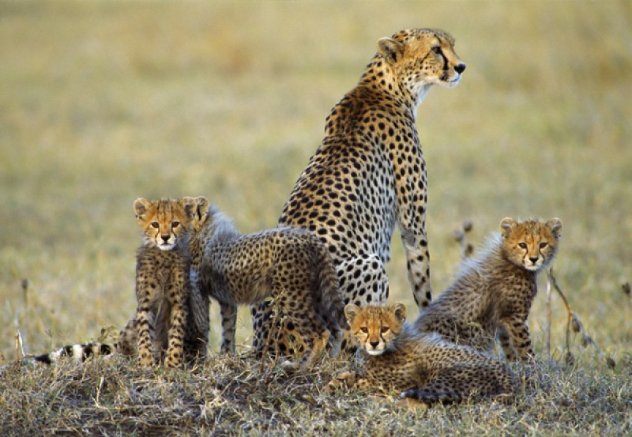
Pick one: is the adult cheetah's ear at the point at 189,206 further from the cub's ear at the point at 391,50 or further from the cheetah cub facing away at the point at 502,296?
the cub's ear at the point at 391,50

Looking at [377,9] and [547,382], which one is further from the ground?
[377,9]

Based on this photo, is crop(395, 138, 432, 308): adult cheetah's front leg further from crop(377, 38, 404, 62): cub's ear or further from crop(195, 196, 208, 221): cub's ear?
crop(195, 196, 208, 221): cub's ear

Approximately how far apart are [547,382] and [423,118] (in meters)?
8.43

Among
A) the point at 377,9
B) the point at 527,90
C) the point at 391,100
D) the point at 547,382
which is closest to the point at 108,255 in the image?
the point at 391,100

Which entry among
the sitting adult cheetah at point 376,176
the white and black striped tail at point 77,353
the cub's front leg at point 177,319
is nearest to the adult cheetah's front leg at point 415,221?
the sitting adult cheetah at point 376,176

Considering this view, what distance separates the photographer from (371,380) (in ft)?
13.1

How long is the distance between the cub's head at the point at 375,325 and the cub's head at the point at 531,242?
780 mm

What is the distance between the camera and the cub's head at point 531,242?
180 inches

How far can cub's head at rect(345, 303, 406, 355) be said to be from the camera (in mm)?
3953

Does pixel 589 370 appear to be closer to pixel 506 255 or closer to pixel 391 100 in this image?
pixel 506 255

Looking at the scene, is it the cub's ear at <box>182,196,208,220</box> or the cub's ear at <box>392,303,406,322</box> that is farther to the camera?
the cub's ear at <box>182,196,208,220</box>

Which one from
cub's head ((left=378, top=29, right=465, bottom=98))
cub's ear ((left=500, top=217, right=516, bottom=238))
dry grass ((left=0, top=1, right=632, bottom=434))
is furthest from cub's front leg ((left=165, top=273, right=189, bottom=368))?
cub's head ((left=378, top=29, right=465, bottom=98))

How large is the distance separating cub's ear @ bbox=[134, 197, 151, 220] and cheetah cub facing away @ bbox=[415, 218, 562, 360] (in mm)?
1172

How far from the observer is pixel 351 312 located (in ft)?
13.3
